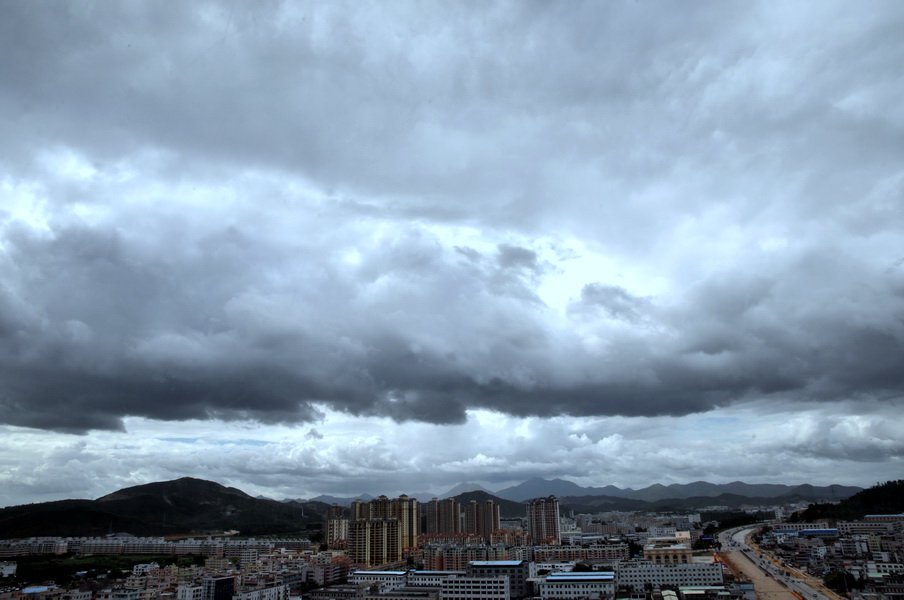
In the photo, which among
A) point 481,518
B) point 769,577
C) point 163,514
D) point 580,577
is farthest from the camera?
point 163,514

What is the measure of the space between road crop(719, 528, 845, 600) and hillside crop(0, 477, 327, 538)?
6336cm

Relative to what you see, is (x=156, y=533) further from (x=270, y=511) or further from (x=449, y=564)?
(x=449, y=564)

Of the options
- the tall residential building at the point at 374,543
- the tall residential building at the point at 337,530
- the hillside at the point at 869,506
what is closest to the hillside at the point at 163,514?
the tall residential building at the point at 337,530

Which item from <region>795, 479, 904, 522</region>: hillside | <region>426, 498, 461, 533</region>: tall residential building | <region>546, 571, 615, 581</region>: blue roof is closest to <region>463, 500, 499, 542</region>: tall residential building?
<region>426, 498, 461, 533</region>: tall residential building

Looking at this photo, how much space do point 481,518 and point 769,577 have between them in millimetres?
40977

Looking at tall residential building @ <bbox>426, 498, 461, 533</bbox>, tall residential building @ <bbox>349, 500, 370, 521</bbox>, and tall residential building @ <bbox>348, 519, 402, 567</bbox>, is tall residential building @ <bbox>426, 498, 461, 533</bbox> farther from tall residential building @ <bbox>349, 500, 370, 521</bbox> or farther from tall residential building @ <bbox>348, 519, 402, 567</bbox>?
tall residential building @ <bbox>348, 519, 402, 567</bbox>

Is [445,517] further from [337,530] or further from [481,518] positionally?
[337,530]

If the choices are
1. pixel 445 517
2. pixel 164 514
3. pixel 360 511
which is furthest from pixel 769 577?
pixel 164 514

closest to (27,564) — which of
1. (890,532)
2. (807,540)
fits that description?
(807,540)

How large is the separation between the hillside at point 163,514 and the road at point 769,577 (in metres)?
63.4

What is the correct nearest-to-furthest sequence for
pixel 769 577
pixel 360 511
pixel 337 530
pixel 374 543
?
pixel 769 577 < pixel 374 543 < pixel 337 530 < pixel 360 511

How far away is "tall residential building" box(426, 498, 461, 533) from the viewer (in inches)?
3150

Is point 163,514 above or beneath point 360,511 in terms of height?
beneath

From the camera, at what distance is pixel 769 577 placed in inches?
1614
